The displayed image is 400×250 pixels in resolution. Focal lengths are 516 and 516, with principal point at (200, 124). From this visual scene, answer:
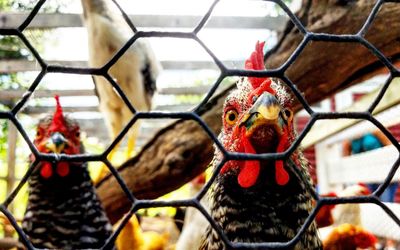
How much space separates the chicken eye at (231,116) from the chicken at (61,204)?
692 mm

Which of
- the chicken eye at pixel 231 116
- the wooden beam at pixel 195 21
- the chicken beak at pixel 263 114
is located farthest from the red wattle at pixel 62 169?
the wooden beam at pixel 195 21

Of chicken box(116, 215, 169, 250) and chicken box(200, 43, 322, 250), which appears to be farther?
chicken box(116, 215, 169, 250)

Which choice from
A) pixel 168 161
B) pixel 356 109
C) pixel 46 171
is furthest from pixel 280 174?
pixel 356 109

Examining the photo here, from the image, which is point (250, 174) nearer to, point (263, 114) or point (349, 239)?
point (263, 114)

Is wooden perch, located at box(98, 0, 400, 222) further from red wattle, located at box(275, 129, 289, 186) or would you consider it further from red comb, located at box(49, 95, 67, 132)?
red wattle, located at box(275, 129, 289, 186)

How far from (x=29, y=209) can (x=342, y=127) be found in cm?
171

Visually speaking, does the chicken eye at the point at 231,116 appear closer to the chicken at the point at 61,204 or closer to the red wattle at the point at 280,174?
the red wattle at the point at 280,174

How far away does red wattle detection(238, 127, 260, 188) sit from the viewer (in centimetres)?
104

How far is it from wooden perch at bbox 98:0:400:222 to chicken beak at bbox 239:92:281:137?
86 centimetres

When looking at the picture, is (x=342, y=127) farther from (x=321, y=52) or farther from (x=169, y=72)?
(x=169, y=72)

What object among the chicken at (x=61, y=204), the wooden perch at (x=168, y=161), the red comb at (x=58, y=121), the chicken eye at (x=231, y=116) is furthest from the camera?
the wooden perch at (x=168, y=161)

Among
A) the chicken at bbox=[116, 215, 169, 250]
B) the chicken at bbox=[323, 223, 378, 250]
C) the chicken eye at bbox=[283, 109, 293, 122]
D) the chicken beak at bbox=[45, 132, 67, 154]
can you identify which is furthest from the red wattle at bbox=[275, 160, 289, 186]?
the chicken at bbox=[116, 215, 169, 250]

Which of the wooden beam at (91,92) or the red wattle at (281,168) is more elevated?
the red wattle at (281,168)

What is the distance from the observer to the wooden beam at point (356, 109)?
6.19 feet
